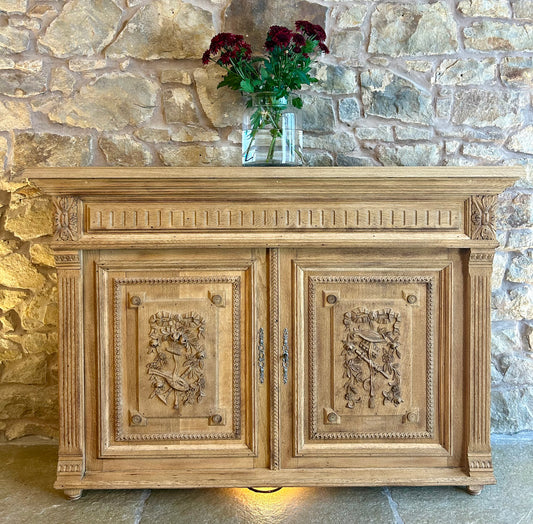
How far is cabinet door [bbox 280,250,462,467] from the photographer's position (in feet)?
5.92

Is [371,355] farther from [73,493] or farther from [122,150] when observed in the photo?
[122,150]

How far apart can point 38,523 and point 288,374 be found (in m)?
0.98

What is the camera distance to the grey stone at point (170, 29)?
7.16 feet

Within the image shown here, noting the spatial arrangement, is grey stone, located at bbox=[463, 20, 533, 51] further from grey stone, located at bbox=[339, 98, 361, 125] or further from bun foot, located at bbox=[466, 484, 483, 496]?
bun foot, located at bbox=[466, 484, 483, 496]

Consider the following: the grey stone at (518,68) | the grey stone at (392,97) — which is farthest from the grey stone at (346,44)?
the grey stone at (518,68)

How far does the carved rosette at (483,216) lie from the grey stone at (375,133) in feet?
1.98

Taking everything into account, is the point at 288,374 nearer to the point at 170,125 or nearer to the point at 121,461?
the point at 121,461

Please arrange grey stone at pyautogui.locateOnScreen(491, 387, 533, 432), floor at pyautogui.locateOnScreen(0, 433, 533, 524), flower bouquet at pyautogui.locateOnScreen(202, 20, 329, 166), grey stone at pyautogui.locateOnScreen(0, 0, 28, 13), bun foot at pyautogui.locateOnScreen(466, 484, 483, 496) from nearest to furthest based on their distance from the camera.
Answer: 1. floor at pyautogui.locateOnScreen(0, 433, 533, 524)
2. bun foot at pyautogui.locateOnScreen(466, 484, 483, 496)
3. flower bouquet at pyautogui.locateOnScreen(202, 20, 329, 166)
4. grey stone at pyautogui.locateOnScreen(0, 0, 28, 13)
5. grey stone at pyautogui.locateOnScreen(491, 387, 533, 432)

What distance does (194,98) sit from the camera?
221 cm

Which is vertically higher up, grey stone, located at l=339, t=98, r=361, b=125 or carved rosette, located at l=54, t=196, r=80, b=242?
grey stone, located at l=339, t=98, r=361, b=125

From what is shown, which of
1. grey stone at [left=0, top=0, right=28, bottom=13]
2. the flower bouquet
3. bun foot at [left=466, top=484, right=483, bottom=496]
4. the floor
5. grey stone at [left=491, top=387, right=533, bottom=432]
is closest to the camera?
the floor

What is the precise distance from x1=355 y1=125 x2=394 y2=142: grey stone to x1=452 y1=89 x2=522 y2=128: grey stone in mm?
296

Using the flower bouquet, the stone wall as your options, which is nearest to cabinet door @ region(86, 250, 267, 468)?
the flower bouquet

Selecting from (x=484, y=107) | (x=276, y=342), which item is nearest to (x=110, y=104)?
(x=276, y=342)
